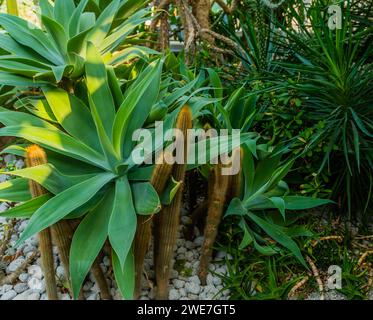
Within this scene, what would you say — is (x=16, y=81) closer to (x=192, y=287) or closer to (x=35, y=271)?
(x=35, y=271)

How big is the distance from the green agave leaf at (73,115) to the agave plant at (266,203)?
0.55m

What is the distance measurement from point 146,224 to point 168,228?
81 millimetres

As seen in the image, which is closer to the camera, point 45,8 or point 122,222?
point 122,222

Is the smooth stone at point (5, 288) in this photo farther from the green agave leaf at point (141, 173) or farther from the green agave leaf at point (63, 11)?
the green agave leaf at point (63, 11)

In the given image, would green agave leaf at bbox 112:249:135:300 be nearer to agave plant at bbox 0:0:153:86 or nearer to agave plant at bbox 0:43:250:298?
agave plant at bbox 0:43:250:298

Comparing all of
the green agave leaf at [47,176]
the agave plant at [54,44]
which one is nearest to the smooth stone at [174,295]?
the green agave leaf at [47,176]

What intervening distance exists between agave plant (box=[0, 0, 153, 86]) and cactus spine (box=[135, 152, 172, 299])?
498 millimetres

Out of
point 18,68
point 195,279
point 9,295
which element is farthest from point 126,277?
point 18,68

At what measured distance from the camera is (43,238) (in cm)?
147

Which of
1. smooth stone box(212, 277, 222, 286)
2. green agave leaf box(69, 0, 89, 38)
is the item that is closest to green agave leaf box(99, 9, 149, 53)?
green agave leaf box(69, 0, 89, 38)

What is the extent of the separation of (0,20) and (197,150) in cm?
101

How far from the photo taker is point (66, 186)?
144 centimetres

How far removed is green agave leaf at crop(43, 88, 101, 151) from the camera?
161cm

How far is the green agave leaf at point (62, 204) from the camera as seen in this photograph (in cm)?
129
